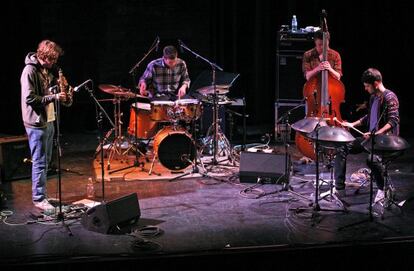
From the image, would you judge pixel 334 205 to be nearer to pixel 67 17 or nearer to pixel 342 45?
pixel 342 45

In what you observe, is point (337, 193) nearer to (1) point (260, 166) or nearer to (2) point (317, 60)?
(1) point (260, 166)

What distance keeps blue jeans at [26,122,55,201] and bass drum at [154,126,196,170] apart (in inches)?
70.8

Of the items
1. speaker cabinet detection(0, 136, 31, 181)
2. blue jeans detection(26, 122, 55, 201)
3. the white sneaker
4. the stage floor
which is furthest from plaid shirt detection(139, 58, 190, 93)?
the white sneaker

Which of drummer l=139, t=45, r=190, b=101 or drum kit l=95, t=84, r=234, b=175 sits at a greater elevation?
drummer l=139, t=45, r=190, b=101

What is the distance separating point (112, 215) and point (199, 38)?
18.9 feet

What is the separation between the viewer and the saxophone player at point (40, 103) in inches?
287

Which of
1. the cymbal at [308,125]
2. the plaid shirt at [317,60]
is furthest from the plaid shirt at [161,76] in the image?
the cymbal at [308,125]

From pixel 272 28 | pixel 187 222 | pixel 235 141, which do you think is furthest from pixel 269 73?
pixel 187 222

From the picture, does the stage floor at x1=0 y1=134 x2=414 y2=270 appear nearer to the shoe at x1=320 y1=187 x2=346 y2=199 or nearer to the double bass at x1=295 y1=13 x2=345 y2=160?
the shoe at x1=320 y1=187 x2=346 y2=199

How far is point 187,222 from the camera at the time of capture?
23.9 feet

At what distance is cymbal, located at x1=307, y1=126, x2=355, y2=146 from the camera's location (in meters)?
7.14

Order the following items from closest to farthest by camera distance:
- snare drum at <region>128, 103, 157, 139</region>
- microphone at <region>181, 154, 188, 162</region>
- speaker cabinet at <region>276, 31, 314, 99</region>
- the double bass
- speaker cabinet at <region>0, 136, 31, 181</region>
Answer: the double bass, speaker cabinet at <region>0, 136, 31, 181</region>, microphone at <region>181, 154, 188, 162</region>, snare drum at <region>128, 103, 157, 139</region>, speaker cabinet at <region>276, 31, 314, 99</region>

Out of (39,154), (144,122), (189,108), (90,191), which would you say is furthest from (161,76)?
(39,154)

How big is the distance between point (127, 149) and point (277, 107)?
276cm
